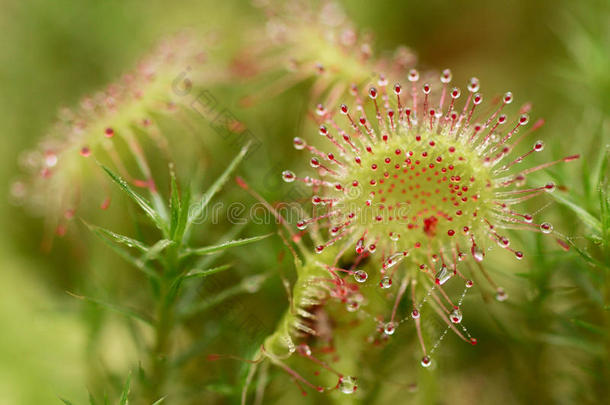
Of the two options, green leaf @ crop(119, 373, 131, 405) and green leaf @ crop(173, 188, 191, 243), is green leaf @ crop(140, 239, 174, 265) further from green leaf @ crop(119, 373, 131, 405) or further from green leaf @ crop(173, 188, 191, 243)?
green leaf @ crop(119, 373, 131, 405)

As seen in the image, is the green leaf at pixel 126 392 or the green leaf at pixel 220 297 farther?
the green leaf at pixel 220 297

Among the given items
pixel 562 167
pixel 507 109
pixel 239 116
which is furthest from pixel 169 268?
pixel 507 109

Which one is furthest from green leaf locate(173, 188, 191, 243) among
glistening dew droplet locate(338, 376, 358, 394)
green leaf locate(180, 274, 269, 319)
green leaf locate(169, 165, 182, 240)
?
glistening dew droplet locate(338, 376, 358, 394)

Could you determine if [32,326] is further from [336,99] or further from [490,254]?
[490,254]

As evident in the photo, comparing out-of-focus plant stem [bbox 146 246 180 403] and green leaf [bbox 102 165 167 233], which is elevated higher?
green leaf [bbox 102 165 167 233]

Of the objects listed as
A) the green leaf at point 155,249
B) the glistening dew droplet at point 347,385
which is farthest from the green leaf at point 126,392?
the glistening dew droplet at point 347,385

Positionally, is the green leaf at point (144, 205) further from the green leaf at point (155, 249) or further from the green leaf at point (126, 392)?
the green leaf at point (126, 392)

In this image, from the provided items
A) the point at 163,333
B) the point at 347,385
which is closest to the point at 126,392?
the point at 163,333

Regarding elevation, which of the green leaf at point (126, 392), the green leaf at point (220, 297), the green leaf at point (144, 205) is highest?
the green leaf at point (144, 205)
